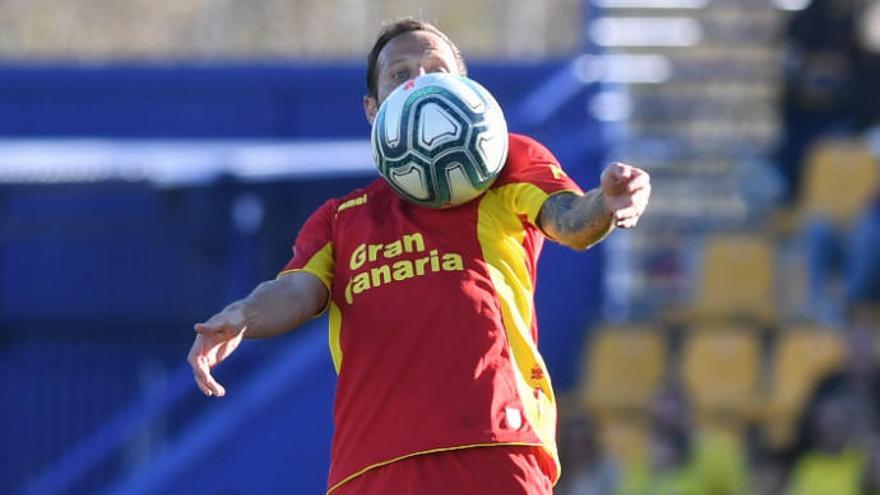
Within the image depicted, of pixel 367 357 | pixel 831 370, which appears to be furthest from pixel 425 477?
pixel 831 370

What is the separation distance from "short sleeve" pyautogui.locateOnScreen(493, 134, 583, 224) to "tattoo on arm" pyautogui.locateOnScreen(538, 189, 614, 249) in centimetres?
2

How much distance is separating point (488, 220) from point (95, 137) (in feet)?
30.0

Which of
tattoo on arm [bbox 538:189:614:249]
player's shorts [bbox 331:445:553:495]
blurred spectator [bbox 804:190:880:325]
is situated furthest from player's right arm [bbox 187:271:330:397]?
blurred spectator [bbox 804:190:880:325]

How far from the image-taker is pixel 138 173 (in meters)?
10.5

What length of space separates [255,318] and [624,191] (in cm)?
84

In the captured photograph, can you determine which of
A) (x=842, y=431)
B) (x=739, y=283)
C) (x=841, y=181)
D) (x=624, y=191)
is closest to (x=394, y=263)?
(x=624, y=191)

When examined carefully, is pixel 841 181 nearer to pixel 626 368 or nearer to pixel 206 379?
pixel 626 368

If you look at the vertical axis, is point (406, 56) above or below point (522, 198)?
above

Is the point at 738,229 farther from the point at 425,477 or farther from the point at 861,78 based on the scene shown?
the point at 425,477

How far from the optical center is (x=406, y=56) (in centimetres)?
434

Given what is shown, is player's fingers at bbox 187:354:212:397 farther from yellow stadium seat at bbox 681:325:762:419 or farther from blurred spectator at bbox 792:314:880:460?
yellow stadium seat at bbox 681:325:762:419

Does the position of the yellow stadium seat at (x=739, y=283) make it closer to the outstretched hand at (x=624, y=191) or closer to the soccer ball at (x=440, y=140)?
the soccer ball at (x=440, y=140)

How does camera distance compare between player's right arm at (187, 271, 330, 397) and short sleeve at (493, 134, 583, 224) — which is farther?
short sleeve at (493, 134, 583, 224)

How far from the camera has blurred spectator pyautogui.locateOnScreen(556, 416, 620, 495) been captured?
9.23 metres
